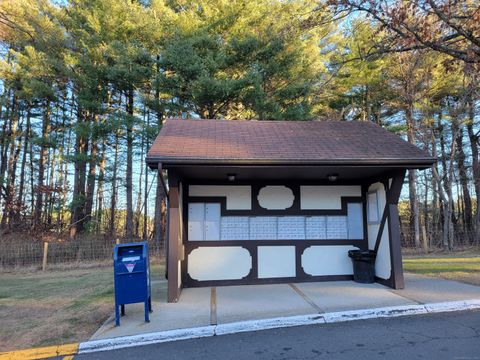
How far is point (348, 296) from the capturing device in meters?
6.62

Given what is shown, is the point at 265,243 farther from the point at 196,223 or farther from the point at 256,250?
the point at 196,223

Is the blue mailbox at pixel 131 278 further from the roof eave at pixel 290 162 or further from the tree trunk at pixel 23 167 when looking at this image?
the tree trunk at pixel 23 167

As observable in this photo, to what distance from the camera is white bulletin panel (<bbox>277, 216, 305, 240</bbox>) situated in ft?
27.6

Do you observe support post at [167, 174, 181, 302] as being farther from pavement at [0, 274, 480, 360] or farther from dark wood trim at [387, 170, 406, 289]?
dark wood trim at [387, 170, 406, 289]

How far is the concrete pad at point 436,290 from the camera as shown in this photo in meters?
6.23

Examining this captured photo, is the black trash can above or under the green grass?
above

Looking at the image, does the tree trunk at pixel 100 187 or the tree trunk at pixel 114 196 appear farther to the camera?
the tree trunk at pixel 114 196

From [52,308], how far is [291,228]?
5.19m

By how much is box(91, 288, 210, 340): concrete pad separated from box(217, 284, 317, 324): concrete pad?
0.30 meters

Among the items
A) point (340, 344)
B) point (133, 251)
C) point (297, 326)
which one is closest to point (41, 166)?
point (133, 251)

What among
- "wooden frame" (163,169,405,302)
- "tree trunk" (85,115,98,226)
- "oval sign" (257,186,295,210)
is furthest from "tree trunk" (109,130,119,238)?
"oval sign" (257,186,295,210)

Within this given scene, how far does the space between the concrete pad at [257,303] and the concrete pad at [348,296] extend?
313 millimetres

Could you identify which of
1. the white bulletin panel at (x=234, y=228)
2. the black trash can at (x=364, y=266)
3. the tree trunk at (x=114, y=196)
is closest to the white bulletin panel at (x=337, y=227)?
the black trash can at (x=364, y=266)

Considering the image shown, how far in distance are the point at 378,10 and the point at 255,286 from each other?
7.15 m
